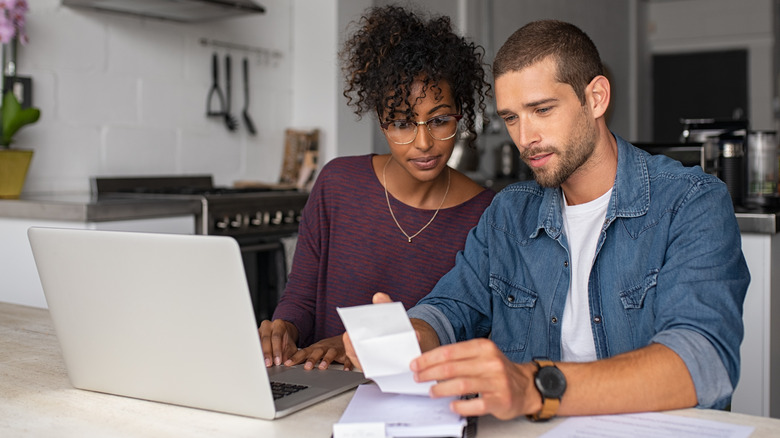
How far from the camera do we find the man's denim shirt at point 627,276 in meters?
1.16

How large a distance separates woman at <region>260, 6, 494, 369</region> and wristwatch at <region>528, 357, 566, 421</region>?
2.26 feet

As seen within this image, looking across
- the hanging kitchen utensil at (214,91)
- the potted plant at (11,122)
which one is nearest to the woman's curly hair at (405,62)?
the potted plant at (11,122)

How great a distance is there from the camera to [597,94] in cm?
144

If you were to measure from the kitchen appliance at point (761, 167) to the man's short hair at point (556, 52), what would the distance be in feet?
4.56

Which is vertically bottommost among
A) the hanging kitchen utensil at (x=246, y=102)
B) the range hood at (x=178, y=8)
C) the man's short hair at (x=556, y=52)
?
the man's short hair at (x=556, y=52)

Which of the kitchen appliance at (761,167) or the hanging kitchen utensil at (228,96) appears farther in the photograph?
the hanging kitchen utensil at (228,96)

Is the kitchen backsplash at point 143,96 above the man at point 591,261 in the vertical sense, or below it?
above

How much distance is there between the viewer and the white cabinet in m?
2.15

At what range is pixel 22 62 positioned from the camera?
112 inches

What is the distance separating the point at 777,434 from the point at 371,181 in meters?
1.06

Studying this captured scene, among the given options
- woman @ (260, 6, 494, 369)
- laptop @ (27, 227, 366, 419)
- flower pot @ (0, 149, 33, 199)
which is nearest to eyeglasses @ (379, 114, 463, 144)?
woman @ (260, 6, 494, 369)

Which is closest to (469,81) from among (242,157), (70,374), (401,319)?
(401,319)

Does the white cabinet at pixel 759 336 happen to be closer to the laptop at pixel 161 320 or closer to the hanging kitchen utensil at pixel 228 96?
the laptop at pixel 161 320

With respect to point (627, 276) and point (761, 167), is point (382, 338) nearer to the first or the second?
point (627, 276)
